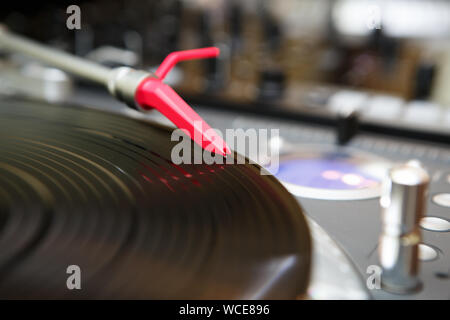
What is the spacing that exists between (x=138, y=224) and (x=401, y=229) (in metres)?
0.21

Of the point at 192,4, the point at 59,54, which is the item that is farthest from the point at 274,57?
the point at 59,54

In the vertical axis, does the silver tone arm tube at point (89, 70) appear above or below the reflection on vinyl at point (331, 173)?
above

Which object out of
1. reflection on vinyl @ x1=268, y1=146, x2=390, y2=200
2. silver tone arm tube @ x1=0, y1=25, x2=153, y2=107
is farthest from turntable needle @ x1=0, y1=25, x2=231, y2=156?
reflection on vinyl @ x1=268, y1=146, x2=390, y2=200

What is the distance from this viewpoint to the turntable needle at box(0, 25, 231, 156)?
1.65 ft

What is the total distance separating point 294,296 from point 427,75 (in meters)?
0.66

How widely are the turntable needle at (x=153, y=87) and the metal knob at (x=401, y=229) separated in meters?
0.17

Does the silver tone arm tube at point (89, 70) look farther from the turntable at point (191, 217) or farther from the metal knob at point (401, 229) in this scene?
the metal knob at point (401, 229)

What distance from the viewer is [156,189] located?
0.48 m

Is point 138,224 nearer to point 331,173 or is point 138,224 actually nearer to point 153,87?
point 153,87

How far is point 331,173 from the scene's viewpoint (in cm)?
63

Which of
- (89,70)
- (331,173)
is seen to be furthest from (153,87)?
(331,173)

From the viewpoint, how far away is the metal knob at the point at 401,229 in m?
0.38

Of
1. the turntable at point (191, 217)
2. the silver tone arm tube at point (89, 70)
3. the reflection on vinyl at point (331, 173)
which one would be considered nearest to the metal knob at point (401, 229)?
the turntable at point (191, 217)

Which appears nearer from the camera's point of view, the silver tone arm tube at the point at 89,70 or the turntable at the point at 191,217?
the turntable at the point at 191,217
